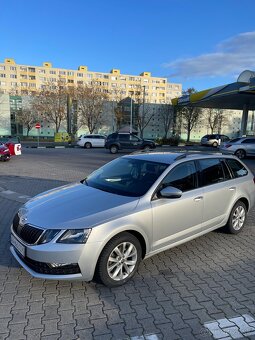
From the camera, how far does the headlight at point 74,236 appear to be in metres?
2.94

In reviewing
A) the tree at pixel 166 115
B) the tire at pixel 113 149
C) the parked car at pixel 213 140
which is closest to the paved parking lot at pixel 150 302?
the tire at pixel 113 149

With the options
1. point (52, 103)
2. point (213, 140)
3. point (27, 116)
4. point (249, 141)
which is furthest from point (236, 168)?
point (27, 116)

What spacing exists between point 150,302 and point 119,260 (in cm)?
57

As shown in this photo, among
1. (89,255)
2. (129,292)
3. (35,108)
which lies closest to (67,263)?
(89,255)

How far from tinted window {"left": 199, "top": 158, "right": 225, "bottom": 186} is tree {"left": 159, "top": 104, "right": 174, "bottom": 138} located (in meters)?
61.1

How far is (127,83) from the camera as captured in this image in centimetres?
11094

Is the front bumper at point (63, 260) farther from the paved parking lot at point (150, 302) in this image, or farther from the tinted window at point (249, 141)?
the tinted window at point (249, 141)

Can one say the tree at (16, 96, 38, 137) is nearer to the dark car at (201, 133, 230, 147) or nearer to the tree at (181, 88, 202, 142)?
the tree at (181, 88, 202, 142)

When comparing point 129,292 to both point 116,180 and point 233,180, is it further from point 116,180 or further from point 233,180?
point 233,180

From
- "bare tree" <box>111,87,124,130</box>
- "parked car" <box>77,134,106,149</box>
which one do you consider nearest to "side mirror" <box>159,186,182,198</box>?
"parked car" <box>77,134,106,149</box>

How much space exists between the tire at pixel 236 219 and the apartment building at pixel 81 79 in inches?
3350

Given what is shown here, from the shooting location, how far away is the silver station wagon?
2.97m

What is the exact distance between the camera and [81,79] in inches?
4141

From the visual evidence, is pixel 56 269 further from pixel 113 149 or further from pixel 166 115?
pixel 166 115
